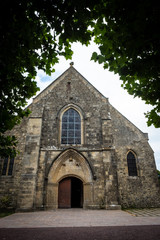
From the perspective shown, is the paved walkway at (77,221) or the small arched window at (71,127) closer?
the paved walkway at (77,221)

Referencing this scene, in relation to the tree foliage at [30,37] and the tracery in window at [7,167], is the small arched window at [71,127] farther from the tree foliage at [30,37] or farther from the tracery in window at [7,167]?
the tree foliage at [30,37]

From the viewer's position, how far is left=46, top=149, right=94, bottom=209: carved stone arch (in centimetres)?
1038

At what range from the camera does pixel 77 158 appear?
11.5 metres

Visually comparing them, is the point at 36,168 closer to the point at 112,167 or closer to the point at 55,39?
the point at 112,167

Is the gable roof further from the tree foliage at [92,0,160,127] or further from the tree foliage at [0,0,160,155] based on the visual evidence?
the tree foliage at [92,0,160,127]

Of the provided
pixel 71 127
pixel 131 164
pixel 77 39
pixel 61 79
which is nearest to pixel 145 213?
pixel 131 164

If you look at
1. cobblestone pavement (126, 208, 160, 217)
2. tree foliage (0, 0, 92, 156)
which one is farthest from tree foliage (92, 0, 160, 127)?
cobblestone pavement (126, 208, 160, 217)

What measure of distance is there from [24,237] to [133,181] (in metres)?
10.1

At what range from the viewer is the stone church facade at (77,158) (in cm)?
1041

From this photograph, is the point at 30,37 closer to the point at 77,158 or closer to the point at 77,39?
the point at 77,39

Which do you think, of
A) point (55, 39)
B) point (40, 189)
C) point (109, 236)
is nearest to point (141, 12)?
point (55, 39)

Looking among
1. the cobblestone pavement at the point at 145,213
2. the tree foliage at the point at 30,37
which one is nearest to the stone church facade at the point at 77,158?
the cobblestone pavement at the point at 145,213

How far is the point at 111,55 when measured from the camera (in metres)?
3.93

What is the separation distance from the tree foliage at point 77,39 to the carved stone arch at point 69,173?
6.92 meters
